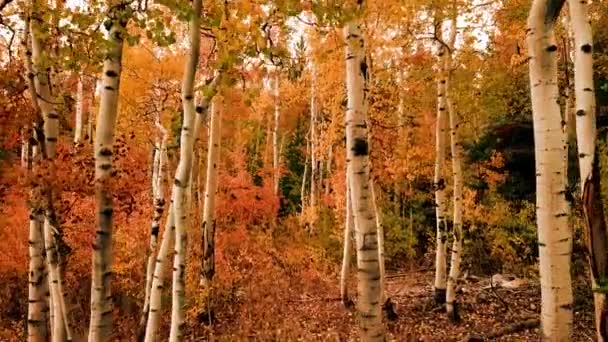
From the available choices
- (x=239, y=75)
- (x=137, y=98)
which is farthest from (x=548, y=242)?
(x=137, y=98)

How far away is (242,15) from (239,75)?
0.55 meters

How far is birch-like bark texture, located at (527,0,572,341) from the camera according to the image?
357 cm

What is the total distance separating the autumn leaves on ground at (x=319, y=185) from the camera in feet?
12.8

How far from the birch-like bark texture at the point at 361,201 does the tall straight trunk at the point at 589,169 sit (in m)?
1.63

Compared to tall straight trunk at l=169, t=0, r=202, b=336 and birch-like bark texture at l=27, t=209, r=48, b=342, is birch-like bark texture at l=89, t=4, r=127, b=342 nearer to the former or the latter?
tall straight trunk at l=169, t=0, r=202, b=336

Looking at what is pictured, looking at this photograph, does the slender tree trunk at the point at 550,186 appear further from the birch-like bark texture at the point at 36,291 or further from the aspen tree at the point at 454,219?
the aspen tree at the point at 454,219

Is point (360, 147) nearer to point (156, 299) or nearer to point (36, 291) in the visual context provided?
point (156, 299)

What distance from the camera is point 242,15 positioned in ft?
12.7

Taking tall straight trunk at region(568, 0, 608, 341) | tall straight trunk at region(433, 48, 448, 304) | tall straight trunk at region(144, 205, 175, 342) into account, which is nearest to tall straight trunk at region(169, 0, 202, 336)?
tall straight trunk at region(144, 205, 175, 342)

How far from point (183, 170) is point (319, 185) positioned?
1673 cm

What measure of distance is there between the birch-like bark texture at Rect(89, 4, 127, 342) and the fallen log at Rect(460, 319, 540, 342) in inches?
237

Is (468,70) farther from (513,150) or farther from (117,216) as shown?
(117,216)

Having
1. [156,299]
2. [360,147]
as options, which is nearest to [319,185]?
[156,299]

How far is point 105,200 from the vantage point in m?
3.87
